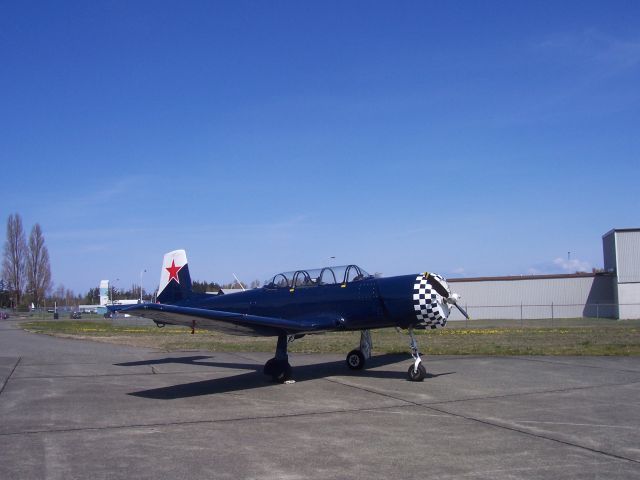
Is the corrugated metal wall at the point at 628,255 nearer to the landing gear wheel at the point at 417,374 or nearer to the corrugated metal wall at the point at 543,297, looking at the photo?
the corrugated metal wall at the point at 543,297

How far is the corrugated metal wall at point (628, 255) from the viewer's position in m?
Answer: 48.6

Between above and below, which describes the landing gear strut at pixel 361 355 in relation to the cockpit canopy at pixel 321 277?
below

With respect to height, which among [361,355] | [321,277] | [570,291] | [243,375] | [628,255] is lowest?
[243,375]

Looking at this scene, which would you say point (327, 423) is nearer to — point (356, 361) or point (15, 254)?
point (356, 361)

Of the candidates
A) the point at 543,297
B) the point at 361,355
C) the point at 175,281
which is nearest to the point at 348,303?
the point at 361,355

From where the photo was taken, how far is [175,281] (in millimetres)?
17766

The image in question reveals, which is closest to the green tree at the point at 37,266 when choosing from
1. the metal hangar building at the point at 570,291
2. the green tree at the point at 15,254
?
the green tree at the point at 15,254

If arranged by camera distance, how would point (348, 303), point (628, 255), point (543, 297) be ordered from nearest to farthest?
1. point (348, 303)
2. point (628, 255)
3. point (543, 297)

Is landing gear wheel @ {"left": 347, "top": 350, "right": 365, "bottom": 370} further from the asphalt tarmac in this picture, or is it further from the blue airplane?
the asphalt tarmac

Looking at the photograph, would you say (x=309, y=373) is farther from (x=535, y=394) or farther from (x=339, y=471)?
(x=339, y=471)

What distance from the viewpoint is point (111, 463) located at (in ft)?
21.0

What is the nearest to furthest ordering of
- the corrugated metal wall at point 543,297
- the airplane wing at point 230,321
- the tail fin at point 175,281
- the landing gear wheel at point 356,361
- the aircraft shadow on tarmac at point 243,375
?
the airplane wing at point 230,321 < the aircraft shadow on tarmac at point 243,375 < the landing gear wheel at point 356,361 < the tail fin at point 175,281 < the corrugated metal wall at point 543,297

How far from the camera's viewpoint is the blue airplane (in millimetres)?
12242

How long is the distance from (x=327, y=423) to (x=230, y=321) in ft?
13.2
